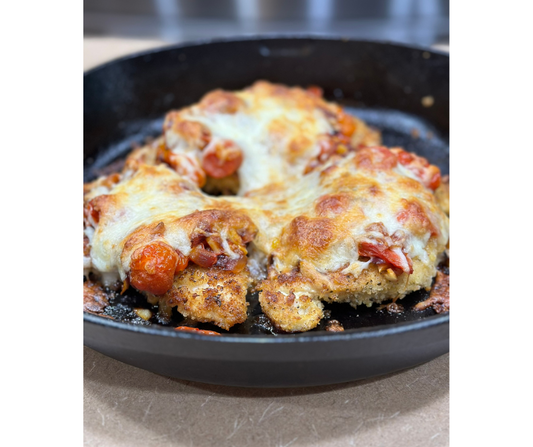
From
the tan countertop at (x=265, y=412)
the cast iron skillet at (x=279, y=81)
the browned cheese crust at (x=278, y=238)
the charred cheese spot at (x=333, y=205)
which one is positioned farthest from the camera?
the cast iron skillet at (x=279, y=81)

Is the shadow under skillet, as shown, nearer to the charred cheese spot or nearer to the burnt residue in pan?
the burnt residue in pan

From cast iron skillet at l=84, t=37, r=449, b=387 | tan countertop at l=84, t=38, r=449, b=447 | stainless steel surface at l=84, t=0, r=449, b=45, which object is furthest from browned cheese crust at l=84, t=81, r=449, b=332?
stainless steel surface at l=84, t=0, r=449, b=45

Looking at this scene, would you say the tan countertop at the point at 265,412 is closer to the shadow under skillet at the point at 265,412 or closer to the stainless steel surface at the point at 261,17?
the shadow under skillet at the point at 265,412

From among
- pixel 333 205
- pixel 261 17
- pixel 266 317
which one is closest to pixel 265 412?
pixel 266 317

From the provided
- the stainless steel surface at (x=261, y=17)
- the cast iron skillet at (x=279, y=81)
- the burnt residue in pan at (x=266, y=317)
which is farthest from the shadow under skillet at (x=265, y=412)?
the stainless steel surface at (x=261, y=17)

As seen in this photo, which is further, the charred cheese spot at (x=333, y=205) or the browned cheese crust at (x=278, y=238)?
the charred cheese spot at (x=333, y=205)

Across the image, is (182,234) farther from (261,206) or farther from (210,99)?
(210,99)

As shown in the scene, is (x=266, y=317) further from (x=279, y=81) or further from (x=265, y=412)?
(x=279, y=81)

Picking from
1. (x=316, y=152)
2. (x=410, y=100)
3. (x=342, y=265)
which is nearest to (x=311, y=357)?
(x=342, y=265)
